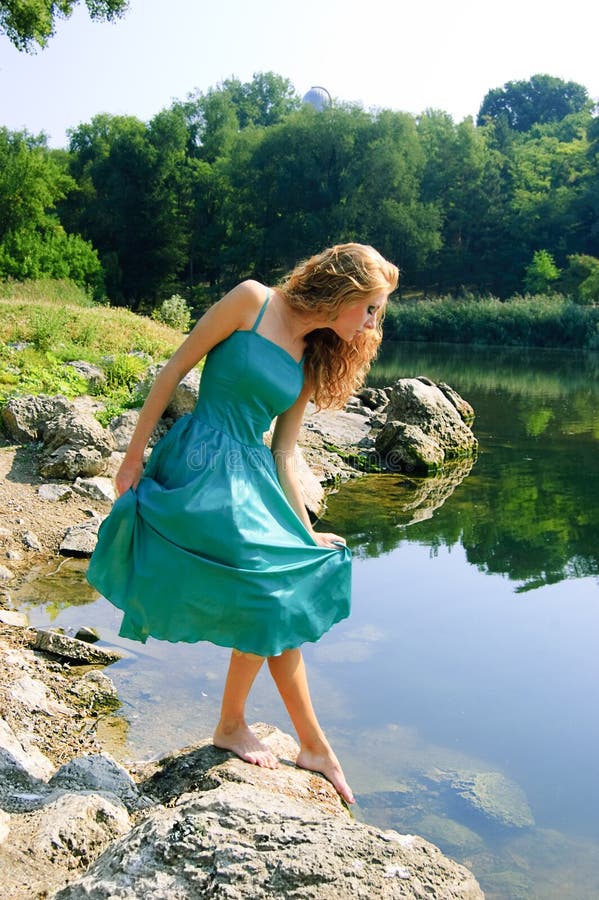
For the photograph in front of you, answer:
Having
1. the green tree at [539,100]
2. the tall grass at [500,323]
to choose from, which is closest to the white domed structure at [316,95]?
the tall grass at [500,323]

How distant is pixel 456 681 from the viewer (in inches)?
213

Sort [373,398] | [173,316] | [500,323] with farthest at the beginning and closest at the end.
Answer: [500,323], [173,316], [373,398]

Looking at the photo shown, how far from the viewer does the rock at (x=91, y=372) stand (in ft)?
38.1

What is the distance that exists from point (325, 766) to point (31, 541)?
12.9ft

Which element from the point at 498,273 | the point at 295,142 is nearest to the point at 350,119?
the point at 295,142

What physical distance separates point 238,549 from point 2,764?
115 centimetres

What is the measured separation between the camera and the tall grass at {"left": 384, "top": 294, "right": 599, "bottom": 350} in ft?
119

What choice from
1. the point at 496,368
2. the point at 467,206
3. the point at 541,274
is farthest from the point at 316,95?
the point at 496,368

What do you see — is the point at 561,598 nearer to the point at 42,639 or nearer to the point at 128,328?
the point at 42,639

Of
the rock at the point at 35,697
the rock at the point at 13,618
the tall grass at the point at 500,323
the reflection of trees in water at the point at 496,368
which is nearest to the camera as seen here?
the rock at the point at 35,697

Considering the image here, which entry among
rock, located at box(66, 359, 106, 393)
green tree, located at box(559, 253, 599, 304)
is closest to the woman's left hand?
rock, located at box(66, 359, 106, 393)

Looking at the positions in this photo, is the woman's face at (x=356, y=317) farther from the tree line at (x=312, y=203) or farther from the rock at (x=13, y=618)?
the tree line at (x=312, y=203)

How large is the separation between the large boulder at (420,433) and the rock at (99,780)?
29.3ft

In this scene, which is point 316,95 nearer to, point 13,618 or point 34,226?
point 34,226
